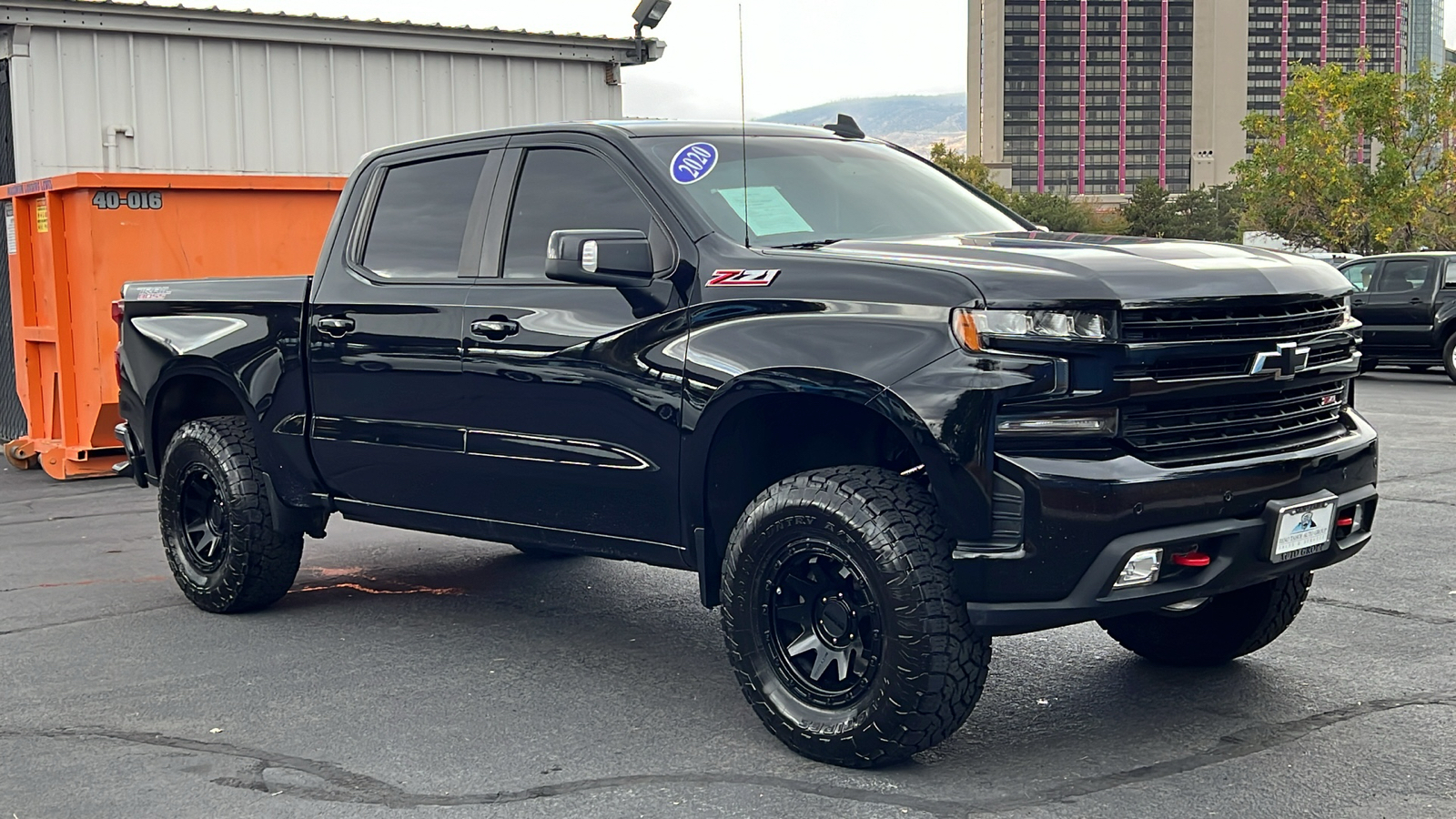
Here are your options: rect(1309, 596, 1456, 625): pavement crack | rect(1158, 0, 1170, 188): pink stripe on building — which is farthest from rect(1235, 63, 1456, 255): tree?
rect(1158, 0, 1170, 188): pink stripe on building

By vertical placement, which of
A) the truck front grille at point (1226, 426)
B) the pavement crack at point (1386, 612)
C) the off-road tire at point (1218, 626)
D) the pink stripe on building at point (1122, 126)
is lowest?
the pavement crack at point (1386, 612)

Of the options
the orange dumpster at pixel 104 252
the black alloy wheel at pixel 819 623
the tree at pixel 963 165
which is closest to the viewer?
the black alloy wheel at pixel 819 623

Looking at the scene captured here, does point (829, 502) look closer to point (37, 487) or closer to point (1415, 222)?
point (37, 487)

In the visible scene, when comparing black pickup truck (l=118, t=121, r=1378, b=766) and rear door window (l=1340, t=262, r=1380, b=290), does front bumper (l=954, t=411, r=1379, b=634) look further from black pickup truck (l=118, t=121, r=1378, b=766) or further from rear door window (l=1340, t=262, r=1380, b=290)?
rear door window (l=1340, t=262, r=1380, b=290)

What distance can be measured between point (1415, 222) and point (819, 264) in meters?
45.5

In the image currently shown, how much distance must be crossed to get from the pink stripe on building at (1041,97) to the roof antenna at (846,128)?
174 meters

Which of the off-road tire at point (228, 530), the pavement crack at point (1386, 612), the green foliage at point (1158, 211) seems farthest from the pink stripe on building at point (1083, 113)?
the off-road tire at point (228, 530)

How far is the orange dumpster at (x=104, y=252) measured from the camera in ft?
37.0

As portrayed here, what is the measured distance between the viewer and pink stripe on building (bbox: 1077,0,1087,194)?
174m

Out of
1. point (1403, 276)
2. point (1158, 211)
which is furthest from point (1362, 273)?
point (1158, 211)

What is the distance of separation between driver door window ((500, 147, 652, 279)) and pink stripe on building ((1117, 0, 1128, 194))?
178468mm

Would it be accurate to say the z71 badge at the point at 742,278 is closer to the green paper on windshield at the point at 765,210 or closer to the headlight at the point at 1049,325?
the green paper on windshield at the point at 765,210

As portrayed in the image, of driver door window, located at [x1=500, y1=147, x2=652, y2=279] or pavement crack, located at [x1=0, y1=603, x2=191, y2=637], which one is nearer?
driver door window, located at [x1=500, y1=147, x2=652, y2=279]

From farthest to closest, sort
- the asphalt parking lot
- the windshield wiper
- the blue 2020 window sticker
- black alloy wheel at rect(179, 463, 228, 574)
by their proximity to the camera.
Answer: black alloy wheel at rect(179, 463, 228, 574) < the blue 2020 window sticker < the windshield wiper < the asphalt parking lot
